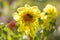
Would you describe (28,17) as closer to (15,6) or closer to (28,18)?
(28,18)

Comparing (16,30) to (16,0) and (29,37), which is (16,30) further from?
(16,0)

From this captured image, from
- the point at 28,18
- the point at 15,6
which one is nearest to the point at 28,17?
the point at 28,18

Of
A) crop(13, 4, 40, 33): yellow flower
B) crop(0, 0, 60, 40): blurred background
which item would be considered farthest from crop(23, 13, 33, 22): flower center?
crop(0, 0, 60, 40): blurred background

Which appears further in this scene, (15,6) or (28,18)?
(15,6)

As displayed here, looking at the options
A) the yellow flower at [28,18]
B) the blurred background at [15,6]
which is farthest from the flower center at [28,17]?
the blurred background at [15,6]

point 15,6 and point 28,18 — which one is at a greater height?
point 15,6

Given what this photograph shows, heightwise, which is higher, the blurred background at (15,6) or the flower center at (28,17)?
the blurred background at (15,6)

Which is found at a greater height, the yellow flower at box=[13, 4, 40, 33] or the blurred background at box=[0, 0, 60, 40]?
the blurred background at box=[0, 0, 60, 40]

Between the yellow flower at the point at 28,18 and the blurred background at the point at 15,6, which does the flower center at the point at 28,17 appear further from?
the blurred background at the point at 15,6

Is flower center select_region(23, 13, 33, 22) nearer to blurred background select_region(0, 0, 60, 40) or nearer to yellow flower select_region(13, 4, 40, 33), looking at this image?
yellow flower select_region(13, 4, 40, 33)

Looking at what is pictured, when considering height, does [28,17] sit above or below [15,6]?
below

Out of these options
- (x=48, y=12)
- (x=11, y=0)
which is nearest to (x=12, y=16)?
(x=11, y=0)
